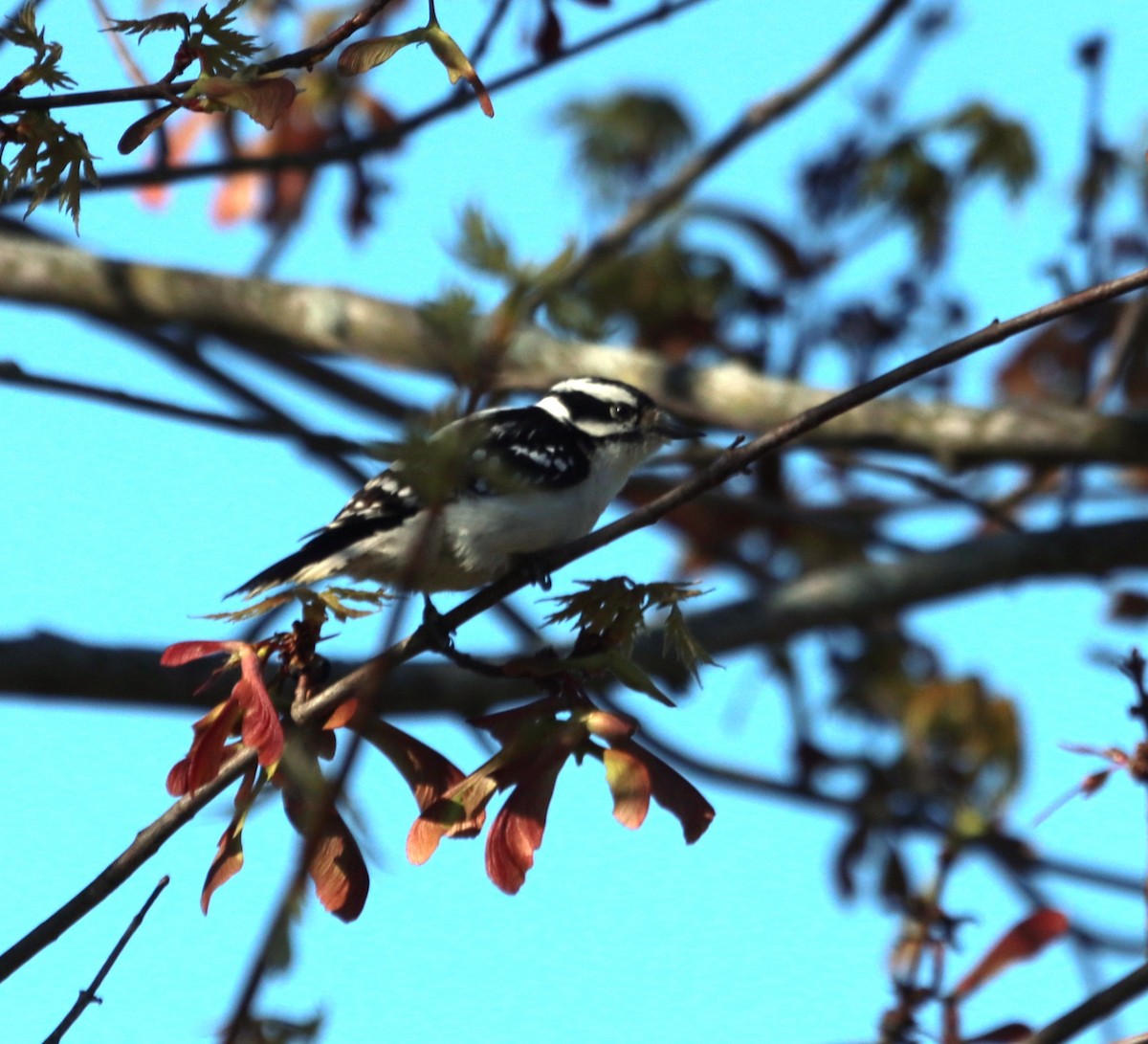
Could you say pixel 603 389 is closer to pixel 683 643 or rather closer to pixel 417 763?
pixel 683 643

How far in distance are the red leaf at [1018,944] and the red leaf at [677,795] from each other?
1.13 meters

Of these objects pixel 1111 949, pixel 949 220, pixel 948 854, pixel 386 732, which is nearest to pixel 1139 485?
pixel 949 220

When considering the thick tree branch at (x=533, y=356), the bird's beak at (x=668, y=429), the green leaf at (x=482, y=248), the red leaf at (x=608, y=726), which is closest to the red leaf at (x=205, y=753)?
the red leaf at (x=608, y=726)

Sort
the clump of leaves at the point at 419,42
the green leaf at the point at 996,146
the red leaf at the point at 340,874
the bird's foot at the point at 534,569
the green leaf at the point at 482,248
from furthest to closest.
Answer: the green leaf at the point at 996,146 < the bird's foot at the point at 534,569 < the red leaf at the point at 340,874 < the clump of leaves at the point at 419,42 < the green leaf at the point at 482,248

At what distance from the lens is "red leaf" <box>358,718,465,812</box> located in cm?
296

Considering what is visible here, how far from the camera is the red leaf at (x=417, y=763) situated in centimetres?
296

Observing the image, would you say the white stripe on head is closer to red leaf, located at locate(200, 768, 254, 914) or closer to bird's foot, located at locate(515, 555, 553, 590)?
bird's foot, located at locate(515, 555, 553, 590)

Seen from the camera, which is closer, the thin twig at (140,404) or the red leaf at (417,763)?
the red leaf at (417,763)

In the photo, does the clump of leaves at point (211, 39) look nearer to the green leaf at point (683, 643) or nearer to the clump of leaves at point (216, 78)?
the clump of leaves at point (216, 78)

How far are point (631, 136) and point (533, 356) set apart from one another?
2.72 metres

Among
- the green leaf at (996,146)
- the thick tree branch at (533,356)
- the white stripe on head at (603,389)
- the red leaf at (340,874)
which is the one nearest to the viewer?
the red leaf at (340,874)

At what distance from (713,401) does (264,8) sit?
8.62 ft

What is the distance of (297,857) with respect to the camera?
1.66 meters

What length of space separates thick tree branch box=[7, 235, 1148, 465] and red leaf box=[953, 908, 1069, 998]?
10.4ft
